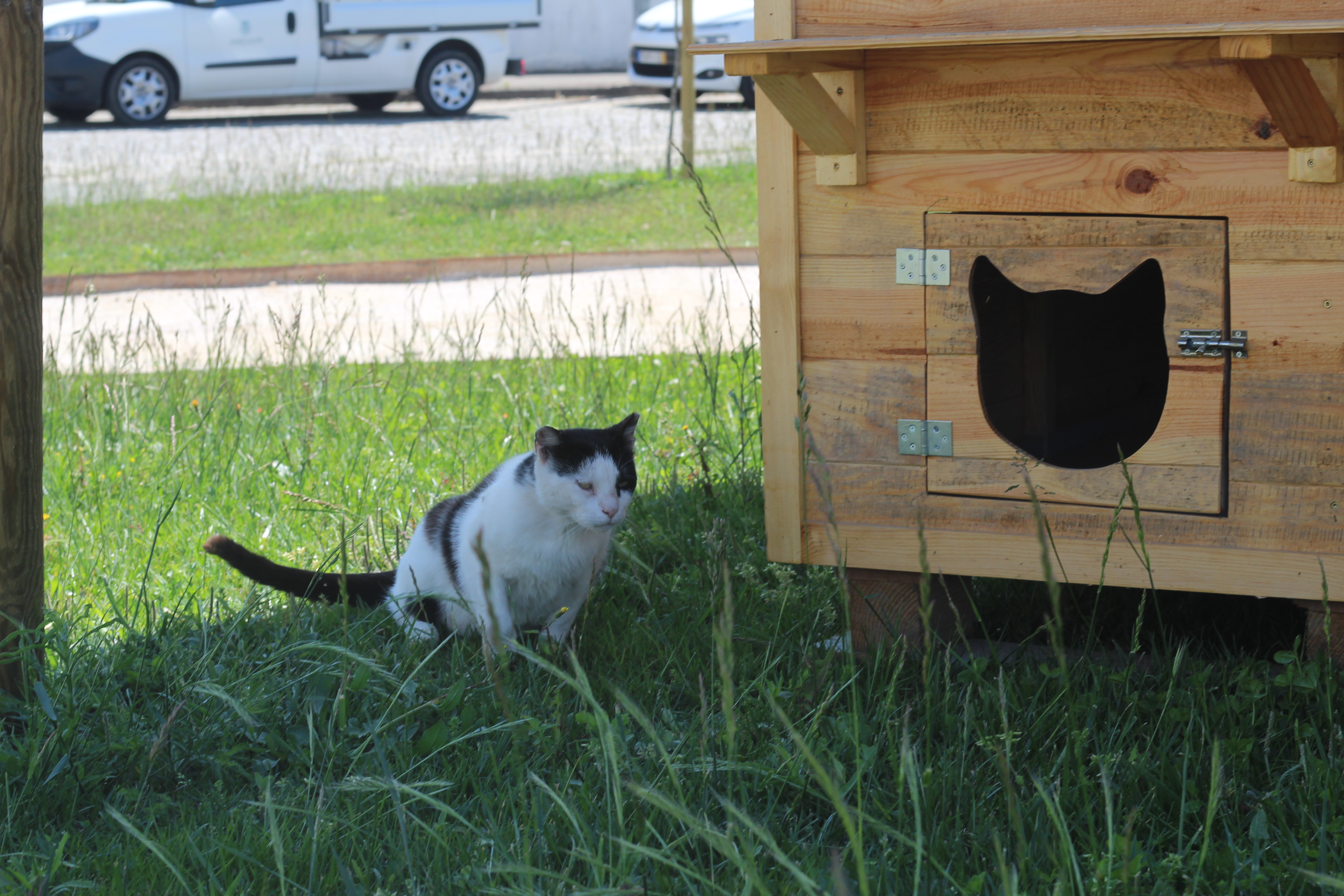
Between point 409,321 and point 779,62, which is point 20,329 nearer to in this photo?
point 779,62

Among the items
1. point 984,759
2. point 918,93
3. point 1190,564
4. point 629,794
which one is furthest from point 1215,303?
point 629,794

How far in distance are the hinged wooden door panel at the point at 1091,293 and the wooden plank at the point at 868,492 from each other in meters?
0.05

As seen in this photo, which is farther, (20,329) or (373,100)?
(373,100)

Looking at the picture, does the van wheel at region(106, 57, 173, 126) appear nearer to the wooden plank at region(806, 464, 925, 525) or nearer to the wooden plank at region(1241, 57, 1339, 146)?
the wooden plank at region(806, 464, 925, 525)

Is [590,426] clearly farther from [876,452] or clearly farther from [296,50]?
[296,50]

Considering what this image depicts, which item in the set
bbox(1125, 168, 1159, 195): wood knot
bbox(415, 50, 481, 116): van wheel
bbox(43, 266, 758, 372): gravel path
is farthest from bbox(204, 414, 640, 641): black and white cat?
bbox(415, 50, 481, 116): van wheel

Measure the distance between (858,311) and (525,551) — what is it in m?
0.85

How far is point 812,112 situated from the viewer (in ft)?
7.44

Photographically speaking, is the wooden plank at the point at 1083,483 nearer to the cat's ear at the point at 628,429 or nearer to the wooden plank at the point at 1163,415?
the wooden plank at the point at 1163,415

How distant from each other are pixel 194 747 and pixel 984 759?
4.32 ft

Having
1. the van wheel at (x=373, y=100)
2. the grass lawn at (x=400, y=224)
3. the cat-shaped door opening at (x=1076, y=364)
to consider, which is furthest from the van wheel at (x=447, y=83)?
the cat-shaped door opening at (x=1076, y=364)

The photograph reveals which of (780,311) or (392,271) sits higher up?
(392,271)

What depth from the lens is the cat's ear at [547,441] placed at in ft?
8.73

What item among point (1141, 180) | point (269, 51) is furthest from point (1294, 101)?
point (269, 51)
